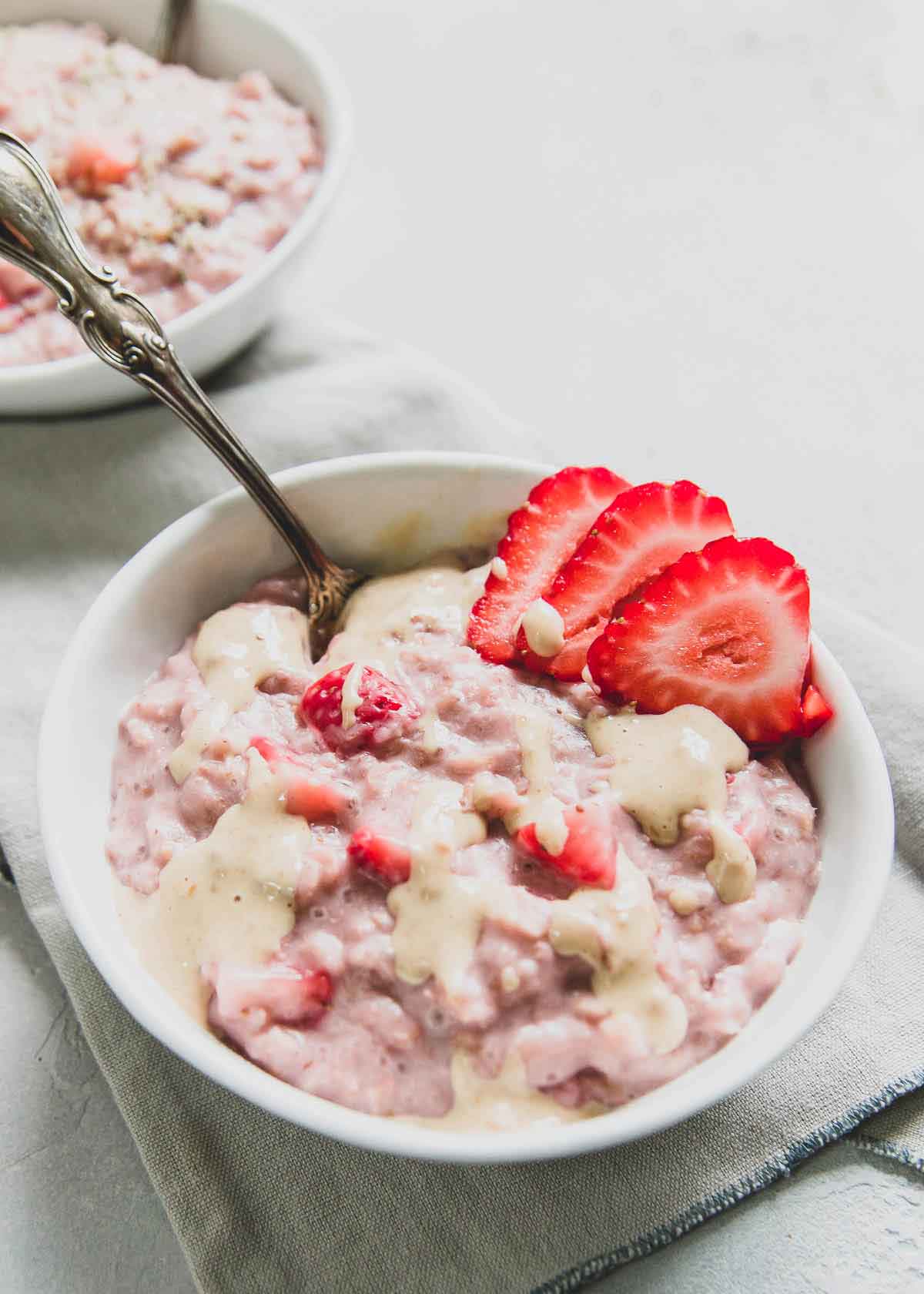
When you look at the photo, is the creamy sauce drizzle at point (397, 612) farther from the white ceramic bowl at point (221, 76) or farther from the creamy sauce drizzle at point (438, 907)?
the white ceramic bowl at point (221, 76)

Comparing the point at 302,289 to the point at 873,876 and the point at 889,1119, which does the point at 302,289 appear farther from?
the point at 889,1119

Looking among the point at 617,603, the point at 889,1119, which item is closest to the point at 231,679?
the point at 617,603

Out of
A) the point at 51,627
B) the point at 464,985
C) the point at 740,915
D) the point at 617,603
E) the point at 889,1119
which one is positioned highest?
the point at 617,603

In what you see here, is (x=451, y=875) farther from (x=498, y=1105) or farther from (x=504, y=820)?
(x=498, y=1105)

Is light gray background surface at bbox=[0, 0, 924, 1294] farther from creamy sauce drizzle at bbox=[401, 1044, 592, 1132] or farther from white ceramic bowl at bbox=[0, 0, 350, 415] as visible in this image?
creamy sauce drizzle at bbox=[401, 1044, 592, 1132]

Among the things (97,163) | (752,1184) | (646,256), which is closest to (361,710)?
(752,1184)

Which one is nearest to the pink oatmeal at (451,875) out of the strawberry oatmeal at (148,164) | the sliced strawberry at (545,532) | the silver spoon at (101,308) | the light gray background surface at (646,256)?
the sliced strawberry at (545,532)

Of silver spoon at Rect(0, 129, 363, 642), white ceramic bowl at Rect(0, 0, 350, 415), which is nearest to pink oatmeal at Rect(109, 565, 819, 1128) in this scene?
silver spoon at Rect(0, 129, 363, 642)
